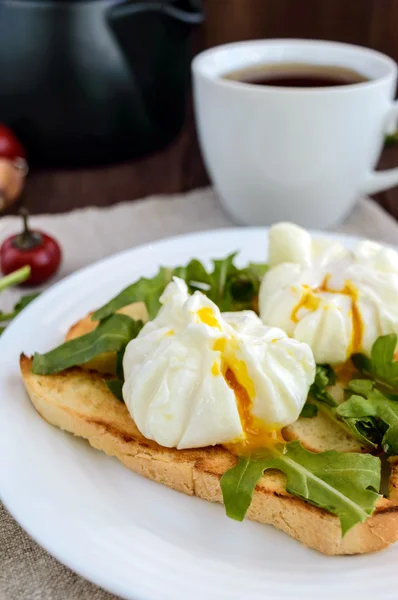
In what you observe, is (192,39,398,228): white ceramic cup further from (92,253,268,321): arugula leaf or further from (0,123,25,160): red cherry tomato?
(0,123,25,160): red cherry tomato

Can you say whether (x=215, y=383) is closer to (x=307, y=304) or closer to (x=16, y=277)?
(x=307, y=304)

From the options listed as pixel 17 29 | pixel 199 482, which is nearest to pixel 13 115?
pixel 17 29

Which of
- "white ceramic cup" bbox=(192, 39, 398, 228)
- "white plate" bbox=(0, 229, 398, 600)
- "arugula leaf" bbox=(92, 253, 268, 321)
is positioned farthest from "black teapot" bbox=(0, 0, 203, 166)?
"white plate" bbox=(0, 229, 398, 600)

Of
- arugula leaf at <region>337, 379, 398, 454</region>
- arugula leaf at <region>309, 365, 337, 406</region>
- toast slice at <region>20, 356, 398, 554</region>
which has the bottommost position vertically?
toast slice at <region>20, 356, 398, 554</region>

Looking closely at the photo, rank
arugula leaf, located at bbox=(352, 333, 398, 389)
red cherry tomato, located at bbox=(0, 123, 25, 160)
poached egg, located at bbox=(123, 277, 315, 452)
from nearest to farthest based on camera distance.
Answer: poached egg, located at bbox=(123, 277, 315, 452) < arugula leaf, located at bbox=(352, 333, 398, 389) < red cherry tomato, located at bbox=(0, 123, 25, 160)

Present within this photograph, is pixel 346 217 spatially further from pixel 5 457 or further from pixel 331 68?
pixel 5 457

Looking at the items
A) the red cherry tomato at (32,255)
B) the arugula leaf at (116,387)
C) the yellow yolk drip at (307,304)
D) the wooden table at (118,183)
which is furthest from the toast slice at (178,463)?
the wooden table at (118,183)

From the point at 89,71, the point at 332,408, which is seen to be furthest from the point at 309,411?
the point at 89,71
